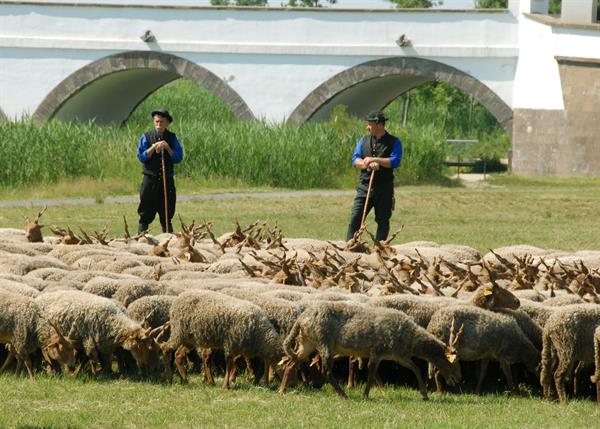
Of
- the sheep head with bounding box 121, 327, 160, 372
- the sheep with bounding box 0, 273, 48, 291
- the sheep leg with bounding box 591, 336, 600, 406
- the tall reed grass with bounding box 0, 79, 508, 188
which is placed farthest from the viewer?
the tall reed grass with bounding box 0, 79, 508, 188

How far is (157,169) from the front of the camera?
18.3 m

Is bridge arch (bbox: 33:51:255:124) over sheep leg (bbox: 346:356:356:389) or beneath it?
over

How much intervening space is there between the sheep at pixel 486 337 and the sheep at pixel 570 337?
0.24 meters

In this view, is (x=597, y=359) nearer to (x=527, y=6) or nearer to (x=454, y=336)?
(x=454, y=336)

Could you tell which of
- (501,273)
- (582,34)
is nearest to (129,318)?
(501,273)

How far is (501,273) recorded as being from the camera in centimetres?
1355

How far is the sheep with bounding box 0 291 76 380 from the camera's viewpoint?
11.0 meters

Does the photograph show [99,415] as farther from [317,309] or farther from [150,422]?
[317,309]

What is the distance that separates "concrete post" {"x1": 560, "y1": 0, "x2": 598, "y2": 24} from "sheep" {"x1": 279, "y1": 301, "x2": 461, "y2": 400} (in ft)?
91.3

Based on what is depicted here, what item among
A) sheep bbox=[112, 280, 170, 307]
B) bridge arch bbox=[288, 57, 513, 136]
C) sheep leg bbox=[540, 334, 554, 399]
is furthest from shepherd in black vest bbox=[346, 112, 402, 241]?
bridge arch bbox=[288, 57, 513, 136]

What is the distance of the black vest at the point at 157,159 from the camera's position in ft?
59.6

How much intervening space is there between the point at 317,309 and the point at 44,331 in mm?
2284

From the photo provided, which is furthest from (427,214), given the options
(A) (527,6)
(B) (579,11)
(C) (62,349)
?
(C) (62,349)

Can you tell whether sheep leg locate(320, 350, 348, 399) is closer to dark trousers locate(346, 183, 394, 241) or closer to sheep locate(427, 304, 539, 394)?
sheep locate(427, 304, 539, 394)
